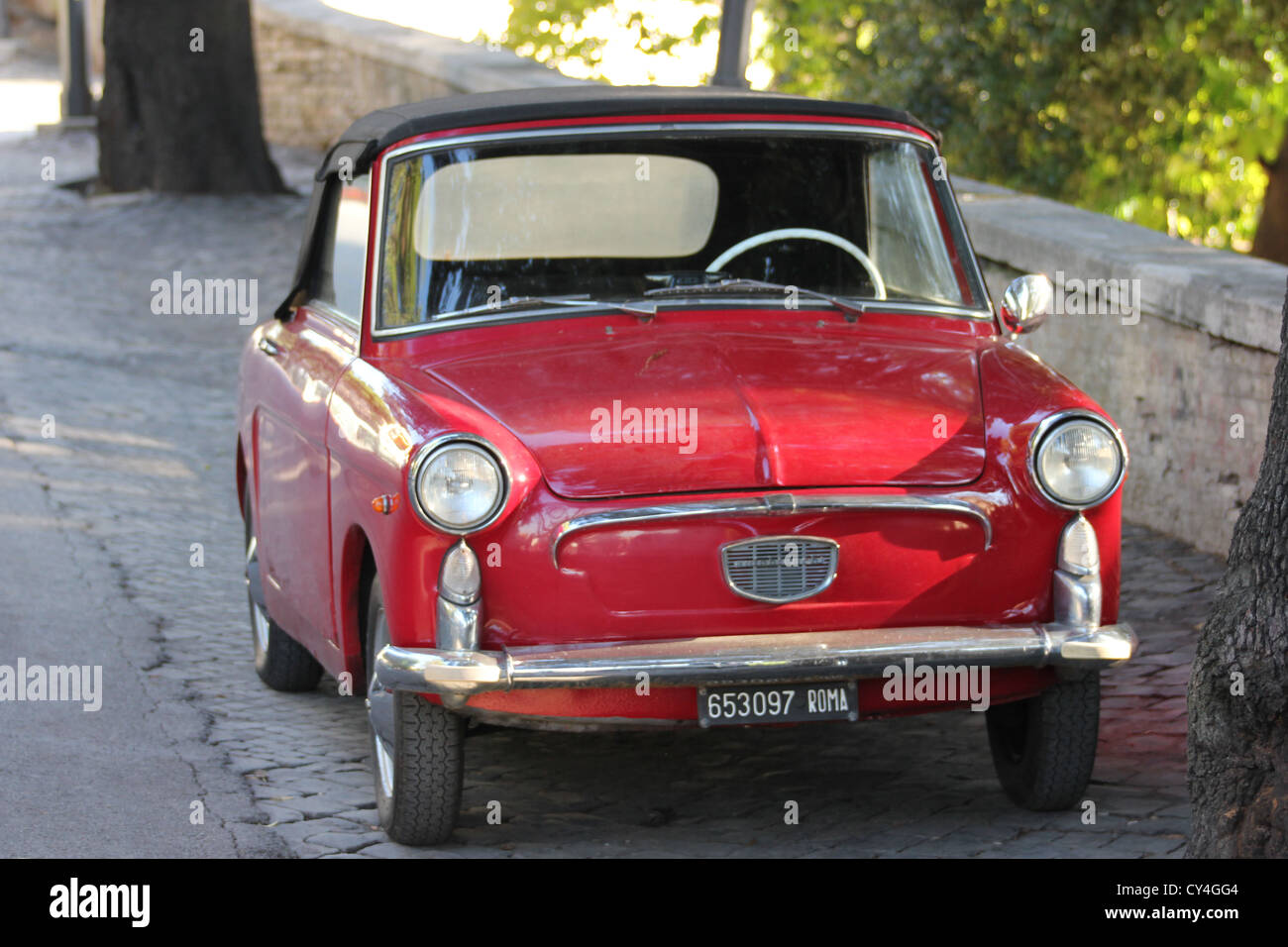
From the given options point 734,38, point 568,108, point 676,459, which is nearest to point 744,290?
point 568,108

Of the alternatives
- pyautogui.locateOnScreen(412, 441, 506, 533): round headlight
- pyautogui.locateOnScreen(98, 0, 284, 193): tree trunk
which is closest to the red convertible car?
pyautogui.locateOnScreen(412, 441, 506, 533): round headlight

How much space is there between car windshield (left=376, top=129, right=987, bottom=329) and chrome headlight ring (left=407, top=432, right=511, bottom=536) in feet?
2.94

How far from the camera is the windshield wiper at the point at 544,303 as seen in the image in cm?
542

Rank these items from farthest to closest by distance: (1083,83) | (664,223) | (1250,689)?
1. (1083,83)
2. (664,223)
3. (1250,689)

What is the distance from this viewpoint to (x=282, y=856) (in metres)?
4.84

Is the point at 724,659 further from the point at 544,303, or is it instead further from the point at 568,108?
the point at 568,108

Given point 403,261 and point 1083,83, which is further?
point 1083,83

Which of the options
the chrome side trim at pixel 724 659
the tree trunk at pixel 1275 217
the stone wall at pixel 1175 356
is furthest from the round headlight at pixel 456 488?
the tree trunk at pixel 1275 217

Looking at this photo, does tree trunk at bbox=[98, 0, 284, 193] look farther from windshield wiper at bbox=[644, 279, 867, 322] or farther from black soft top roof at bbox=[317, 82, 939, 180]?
windshield wiper at bbox=[644, 279, 867, 322]

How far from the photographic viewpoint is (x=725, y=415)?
4.77 metres

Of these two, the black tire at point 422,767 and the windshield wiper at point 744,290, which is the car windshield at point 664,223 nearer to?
the windshield wiper at point 744,290

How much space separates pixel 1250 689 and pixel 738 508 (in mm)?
1225

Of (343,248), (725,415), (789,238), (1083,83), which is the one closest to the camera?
(725,415)
